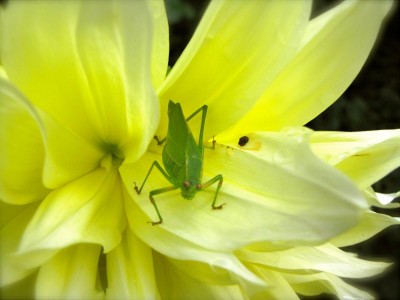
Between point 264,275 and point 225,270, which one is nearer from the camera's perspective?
point 225,270

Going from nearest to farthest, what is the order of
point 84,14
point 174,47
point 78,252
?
point 84,14, point 78,252, point 174,47

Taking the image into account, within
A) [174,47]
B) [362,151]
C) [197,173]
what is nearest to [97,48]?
[197,173]

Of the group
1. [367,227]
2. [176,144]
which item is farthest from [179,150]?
[367,227]

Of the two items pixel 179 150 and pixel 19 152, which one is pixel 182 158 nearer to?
pixel 179 150

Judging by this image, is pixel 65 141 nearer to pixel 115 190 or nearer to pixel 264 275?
pixel 115 190

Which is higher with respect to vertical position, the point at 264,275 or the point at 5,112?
the point at 5,112

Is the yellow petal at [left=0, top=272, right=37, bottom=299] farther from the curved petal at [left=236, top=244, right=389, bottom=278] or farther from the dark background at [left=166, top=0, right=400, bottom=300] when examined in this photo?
the dark background at [left=166, top=0, right=400, bottom=300]

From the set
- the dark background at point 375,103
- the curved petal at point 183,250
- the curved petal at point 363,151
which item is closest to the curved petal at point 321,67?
the curved petal at point 363,151
